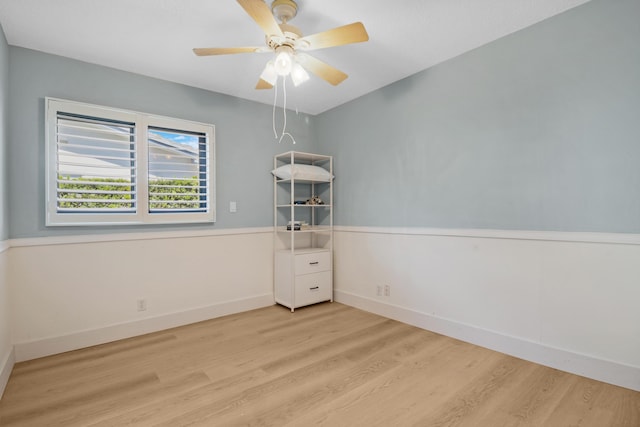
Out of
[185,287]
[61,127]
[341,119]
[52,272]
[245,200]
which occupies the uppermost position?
[341,119]

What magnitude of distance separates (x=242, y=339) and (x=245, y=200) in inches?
60.9

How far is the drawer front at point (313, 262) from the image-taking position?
3.59 meters

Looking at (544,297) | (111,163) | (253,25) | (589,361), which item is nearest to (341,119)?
(253,25)

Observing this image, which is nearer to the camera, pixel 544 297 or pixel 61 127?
pixel 544 297

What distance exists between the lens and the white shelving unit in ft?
11.8

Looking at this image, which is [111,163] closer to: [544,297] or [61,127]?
[61,127]

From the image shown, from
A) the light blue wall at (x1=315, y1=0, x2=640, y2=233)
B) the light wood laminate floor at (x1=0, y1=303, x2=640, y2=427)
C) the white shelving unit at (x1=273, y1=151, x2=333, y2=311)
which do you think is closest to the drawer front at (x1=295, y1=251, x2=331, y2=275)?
the white shelving unit at (x1=273, y1=151, x2=333, y2=311)

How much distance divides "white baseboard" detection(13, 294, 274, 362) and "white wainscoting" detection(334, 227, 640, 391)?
61.4 inches

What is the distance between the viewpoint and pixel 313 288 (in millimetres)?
3709

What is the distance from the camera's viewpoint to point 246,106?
366cm

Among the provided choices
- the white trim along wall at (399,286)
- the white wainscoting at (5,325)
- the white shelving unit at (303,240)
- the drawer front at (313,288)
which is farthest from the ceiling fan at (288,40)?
the drawer front at (313,288)

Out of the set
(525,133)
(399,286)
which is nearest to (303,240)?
(399,286)

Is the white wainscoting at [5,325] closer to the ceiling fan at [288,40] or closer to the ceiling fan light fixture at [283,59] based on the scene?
the ceiling fan at [288,40]

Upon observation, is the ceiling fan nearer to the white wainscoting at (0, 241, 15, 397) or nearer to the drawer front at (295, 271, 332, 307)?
the white wainscoting at (0, 241, 15, 397)
